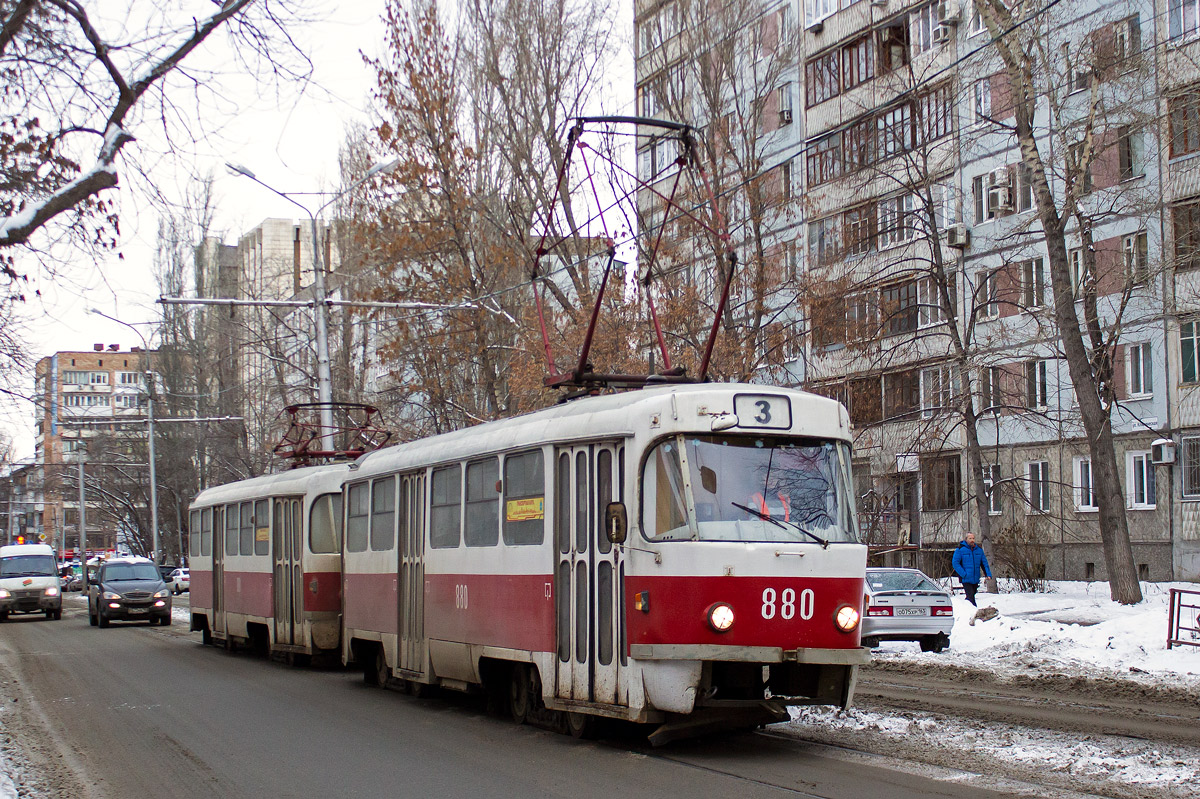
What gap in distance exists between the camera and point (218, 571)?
989 inches

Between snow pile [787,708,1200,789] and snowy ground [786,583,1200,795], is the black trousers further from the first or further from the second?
snow pile [787,708,1200,789]

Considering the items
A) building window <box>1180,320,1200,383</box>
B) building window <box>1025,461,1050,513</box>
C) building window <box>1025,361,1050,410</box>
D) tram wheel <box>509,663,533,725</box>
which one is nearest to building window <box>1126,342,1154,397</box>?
building window <box>1180,320,1200,383</box>

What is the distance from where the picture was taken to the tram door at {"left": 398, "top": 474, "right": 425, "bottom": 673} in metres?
14.5

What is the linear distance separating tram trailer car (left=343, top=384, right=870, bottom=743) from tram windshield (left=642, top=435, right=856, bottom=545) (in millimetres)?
11

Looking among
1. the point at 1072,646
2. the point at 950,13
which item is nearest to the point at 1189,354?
the point at 950,13

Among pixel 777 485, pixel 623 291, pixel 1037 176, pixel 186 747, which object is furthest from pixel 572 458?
pixel 623 291

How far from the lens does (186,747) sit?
1164cm

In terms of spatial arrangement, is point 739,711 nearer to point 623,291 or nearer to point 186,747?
point 186,747

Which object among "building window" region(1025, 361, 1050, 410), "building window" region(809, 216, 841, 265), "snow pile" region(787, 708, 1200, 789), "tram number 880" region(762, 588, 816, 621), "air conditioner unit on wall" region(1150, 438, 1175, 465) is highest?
"building window" region(809, 216, 841, 265)

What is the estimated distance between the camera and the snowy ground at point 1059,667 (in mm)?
9297

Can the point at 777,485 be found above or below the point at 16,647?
above

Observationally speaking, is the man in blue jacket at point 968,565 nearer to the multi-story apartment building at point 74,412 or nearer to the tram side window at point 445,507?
the tram side window at point 445,507

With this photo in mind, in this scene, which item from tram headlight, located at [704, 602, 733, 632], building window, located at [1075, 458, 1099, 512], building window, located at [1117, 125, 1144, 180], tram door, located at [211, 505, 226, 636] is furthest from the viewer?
building window, located at [1075, 458, 1099, 512]

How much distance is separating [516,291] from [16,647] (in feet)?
51.1
